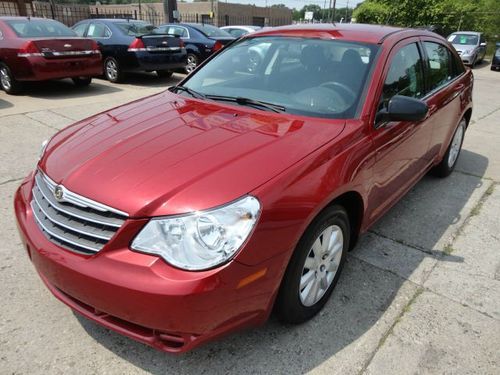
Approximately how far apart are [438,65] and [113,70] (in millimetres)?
8095

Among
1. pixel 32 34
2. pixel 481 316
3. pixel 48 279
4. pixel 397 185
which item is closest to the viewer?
pixel 48 279

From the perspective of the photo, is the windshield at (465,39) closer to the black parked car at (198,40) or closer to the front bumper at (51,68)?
the black parked car at (198,40)

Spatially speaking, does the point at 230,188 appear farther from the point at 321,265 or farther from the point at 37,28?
the point at 37,28

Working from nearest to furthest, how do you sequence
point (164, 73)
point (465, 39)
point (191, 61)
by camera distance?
point (164, 73), point (191, 61), point (465, 39)

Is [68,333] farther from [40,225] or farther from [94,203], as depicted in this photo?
[94,203]

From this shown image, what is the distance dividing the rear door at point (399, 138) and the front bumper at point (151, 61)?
7422 millimetres

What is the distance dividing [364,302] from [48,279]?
6.20 feet

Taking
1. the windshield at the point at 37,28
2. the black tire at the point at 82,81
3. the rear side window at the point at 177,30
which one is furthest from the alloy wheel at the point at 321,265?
the rear side window at the point at 177,30

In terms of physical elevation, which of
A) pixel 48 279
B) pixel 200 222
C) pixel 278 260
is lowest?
pixel 48 279

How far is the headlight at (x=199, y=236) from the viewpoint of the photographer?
6.07 feet

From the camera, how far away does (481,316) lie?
8.98 ft

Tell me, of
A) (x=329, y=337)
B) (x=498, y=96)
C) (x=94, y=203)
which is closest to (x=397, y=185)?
(x=329, y=337)

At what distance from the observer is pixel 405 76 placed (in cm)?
337

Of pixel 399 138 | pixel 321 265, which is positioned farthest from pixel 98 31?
pixel 321 265
